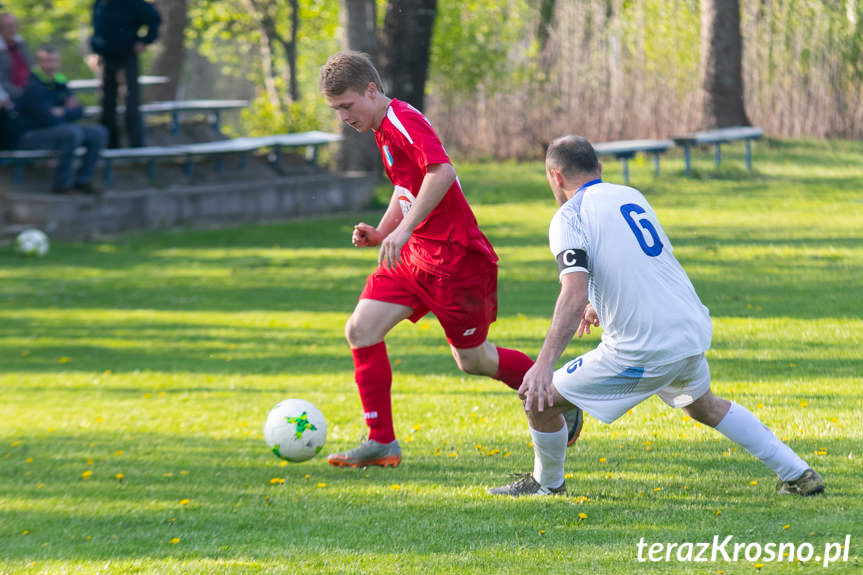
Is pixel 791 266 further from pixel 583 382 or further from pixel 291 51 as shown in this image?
pixel 291 51

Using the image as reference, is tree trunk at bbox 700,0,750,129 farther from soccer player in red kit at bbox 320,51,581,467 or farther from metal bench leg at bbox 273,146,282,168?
soccer player in red kit at bbox 320,51,581,467

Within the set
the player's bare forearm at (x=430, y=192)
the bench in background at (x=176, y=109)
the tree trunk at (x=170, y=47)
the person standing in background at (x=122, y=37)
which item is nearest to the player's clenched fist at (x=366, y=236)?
the player's bare forearm at (x=430, y=192)

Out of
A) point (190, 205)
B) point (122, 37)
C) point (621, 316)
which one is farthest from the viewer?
Answer: point (190, 205)

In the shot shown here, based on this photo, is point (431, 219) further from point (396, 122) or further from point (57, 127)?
point (57, 127)

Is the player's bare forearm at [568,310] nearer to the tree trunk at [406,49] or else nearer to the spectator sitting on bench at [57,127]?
the spectator sitting on bench at [57,127]

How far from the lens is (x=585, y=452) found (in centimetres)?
576

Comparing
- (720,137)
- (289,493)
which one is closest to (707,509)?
(289,493)

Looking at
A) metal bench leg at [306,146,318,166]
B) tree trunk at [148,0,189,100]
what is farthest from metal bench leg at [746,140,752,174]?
tree trunk at [148,0,189,100]

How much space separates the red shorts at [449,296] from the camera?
547 cm

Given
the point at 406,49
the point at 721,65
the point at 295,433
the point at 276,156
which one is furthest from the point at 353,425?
the point at 721,65

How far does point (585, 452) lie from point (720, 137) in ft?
48.8

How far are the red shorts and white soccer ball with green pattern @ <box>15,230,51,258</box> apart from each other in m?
10.6

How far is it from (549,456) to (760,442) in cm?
A: 87

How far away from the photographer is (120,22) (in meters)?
15.8
